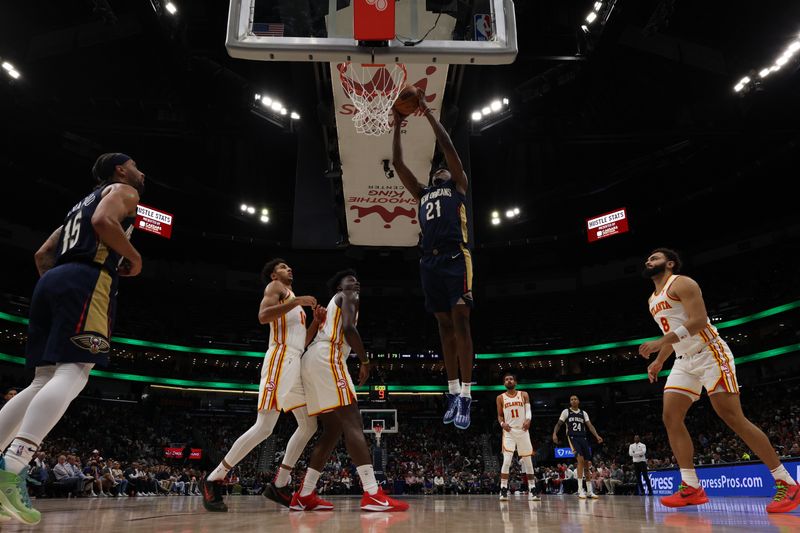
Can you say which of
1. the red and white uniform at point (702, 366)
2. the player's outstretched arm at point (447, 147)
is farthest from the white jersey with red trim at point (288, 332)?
the red and white uniform at point (702, 366)

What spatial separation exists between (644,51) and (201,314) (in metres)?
25.4

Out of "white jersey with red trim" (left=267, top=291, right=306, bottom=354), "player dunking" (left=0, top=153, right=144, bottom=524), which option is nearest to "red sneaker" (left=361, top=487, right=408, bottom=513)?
"white jersey with red trim" (left=267, top=291, right=306, bottom=354)

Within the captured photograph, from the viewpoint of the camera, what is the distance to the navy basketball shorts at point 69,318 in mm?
2787

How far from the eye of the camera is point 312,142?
38.5 feet

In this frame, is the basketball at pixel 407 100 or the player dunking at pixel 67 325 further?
the basketball at pixel 407 100

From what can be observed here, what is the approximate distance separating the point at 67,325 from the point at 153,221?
872 inches

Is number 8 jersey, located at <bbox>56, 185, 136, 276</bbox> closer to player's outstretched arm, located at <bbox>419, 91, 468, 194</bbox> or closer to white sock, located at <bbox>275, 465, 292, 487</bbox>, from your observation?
player's outstretched arm, located at <bbox>419, 91, 468, 194</bbox>

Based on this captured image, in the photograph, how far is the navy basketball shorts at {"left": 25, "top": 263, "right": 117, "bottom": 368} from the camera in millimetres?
2787

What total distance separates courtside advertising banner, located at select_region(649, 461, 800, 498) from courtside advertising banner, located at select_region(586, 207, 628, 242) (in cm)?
1242

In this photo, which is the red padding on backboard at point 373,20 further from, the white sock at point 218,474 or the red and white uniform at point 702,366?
the white sock at point 218,474

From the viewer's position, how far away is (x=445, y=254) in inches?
186

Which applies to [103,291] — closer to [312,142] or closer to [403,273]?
[312,142]

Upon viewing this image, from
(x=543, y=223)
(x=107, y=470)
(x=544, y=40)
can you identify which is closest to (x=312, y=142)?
(x=544, y=40)

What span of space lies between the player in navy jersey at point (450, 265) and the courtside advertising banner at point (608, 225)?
805 inches
